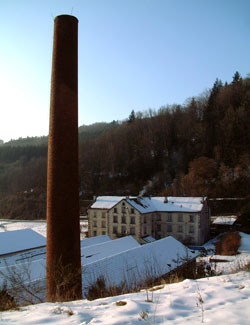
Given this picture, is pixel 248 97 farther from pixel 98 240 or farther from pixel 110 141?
pixel 98 240

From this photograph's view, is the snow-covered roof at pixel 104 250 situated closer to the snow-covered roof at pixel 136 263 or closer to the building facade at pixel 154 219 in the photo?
the snow-covered roof at pixel 136 263

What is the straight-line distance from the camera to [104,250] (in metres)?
19.5

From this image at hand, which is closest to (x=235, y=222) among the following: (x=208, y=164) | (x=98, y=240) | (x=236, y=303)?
(x=208, y=164)

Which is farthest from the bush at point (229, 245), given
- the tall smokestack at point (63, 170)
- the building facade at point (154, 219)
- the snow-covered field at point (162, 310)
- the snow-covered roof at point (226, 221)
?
the snow-covered field at point (162, 310)

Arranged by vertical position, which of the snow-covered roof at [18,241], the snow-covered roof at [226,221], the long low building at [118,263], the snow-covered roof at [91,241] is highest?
the long low building at [118,263]

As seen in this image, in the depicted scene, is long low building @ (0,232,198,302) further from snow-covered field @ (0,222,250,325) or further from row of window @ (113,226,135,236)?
row of window @ (113,226,135,236)

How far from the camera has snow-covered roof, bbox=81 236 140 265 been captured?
1773 cm

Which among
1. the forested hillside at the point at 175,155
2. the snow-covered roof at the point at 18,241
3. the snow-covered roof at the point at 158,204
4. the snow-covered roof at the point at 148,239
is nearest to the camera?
the snow-covered roof at the point at 18,241

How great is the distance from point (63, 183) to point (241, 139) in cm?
5267

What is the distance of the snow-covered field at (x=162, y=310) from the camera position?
4043 millimetres

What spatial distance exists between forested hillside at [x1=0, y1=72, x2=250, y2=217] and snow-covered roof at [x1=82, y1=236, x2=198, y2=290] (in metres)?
27.9

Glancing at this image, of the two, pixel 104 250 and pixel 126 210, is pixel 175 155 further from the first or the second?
pixel 104 250

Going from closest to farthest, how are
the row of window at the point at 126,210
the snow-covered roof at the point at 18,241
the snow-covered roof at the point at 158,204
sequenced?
the snow-covered roof at the point at 18,241 → the row of window at the point at 126,210 → the snow-covered roof at the point at 158,204

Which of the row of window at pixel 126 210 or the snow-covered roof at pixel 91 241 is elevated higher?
the row of window at pixel 126 210
